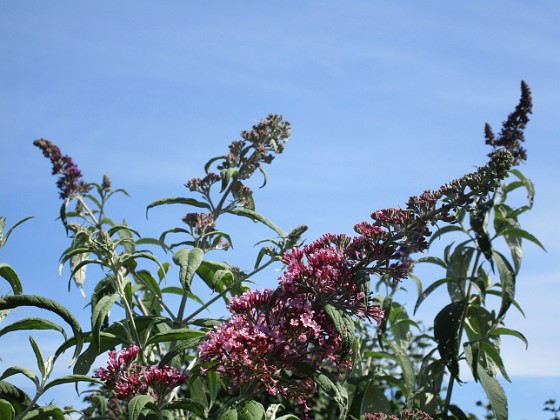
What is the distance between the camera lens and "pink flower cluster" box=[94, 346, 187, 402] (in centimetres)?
317

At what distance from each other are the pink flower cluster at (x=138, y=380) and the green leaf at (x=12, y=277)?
0.61m

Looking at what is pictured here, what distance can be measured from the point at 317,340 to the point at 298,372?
0.16 meters

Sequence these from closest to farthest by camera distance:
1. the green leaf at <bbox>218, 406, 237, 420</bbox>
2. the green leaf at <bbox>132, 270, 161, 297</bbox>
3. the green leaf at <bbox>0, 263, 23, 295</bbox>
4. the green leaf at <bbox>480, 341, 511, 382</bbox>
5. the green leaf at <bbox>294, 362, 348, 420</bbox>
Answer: the green leaf at <bbox>218, 406, 237, 420</bbox> → the green leaf at <bbox>294, 362, 348, 420</bbox> → the green leaf at <bbox>0, 263, 23, 295</bbox> → the green leaf at <bbox>132, 270, 161, 297</bbox> → the green leaf at <bbox>480, 341, 511, 382</bbox>

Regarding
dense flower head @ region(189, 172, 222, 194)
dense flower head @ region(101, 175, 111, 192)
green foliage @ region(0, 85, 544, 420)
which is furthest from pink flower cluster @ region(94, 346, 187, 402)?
dense flower head @ region(101, 175, 111, 192)

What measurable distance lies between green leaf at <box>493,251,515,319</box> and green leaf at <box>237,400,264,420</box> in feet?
8.72

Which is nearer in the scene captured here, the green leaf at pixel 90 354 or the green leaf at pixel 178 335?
the green leaf at pixel 178 335

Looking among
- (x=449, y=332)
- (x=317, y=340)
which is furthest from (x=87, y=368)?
(x=449, y=332)

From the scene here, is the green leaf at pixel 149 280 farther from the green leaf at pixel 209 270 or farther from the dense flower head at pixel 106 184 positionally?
the dense flower head at pixel 106 184

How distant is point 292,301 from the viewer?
3.05 m

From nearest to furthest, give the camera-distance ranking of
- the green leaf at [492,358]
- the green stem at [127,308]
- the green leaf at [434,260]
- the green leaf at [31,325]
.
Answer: the green leaf at [31,325]
the green stem at [127,308]
the green leaf at [492,358]
the green leaf at [434,260]

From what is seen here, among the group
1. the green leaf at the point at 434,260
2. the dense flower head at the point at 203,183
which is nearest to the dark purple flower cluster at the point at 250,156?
the dense flower head at the point at 203,183

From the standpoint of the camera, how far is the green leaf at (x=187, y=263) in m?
3.70

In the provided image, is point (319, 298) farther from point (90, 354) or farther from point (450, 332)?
point (450, 332)

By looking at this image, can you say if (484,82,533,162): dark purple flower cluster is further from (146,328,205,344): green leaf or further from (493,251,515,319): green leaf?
(146,328,205,344): green leaf
